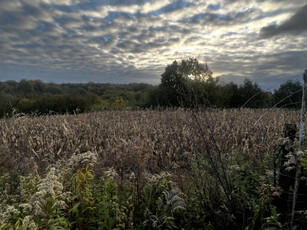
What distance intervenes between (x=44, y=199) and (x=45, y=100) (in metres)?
20.5

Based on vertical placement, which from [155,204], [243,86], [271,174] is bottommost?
[155,204]

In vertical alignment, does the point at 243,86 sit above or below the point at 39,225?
above

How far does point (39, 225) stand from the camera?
264cm

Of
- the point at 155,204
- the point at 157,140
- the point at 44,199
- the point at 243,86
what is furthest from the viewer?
the point at 243,86

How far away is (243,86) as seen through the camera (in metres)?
26.8

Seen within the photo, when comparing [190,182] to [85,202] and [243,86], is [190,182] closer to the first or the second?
[85,202]

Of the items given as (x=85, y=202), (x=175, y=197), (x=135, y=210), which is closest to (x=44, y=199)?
(x=85, y=202)

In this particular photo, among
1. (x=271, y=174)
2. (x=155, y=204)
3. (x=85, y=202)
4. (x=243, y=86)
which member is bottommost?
(x=155, y=204)

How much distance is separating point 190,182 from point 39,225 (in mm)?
2815

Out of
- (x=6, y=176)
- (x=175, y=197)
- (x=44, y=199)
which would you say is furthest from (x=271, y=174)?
(x=6, y=176)

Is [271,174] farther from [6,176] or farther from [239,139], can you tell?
[239,139]

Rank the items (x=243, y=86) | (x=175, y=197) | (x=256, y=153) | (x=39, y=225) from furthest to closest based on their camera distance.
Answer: (x=243, y=86) → (x=256, y=153) → (x=175, y=197) → (x=39, y=225)

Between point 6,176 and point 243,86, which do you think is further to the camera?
point 243,86

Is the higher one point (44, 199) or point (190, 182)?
point (44, 199)
